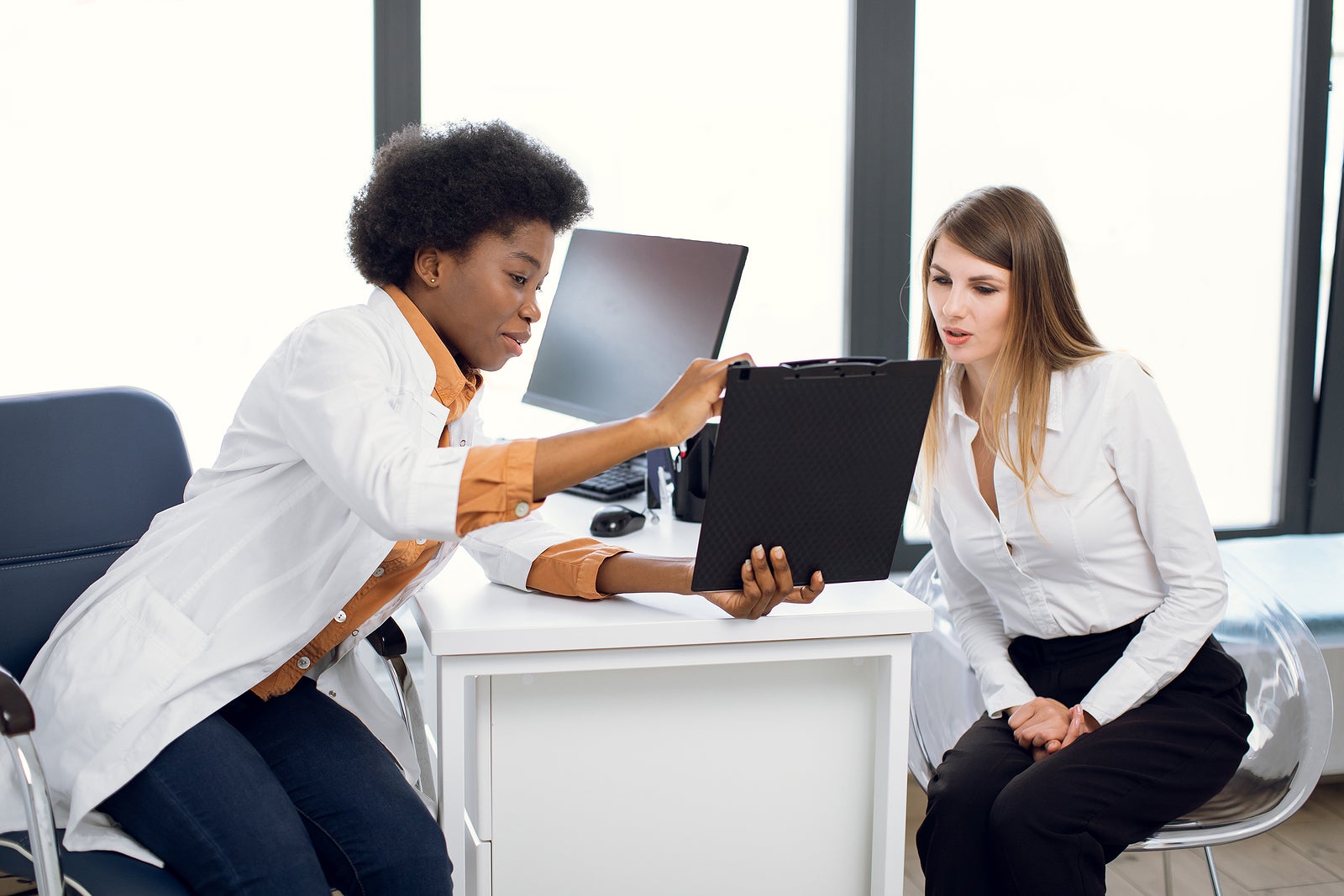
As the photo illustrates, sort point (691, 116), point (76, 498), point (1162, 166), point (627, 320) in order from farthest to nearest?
point (1162, 166)
point (691, 116)
point (627, 320)
point (76, 498)

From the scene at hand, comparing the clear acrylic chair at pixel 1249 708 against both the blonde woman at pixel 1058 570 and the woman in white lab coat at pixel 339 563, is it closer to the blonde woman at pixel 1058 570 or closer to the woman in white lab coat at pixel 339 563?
the blonde woman at pixel 1058 570

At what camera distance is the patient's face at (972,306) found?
184cm

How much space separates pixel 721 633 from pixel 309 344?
0.59m

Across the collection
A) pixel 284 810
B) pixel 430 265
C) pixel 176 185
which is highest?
pixel 176 185

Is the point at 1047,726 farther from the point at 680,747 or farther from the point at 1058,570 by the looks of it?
the point at 680,747

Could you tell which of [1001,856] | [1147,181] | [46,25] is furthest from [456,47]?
[1001,856]

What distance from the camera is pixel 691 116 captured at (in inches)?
110

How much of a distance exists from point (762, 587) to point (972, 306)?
0.66 metres

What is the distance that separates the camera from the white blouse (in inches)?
69.2

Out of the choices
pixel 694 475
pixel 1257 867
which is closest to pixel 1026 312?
pixel 694 475

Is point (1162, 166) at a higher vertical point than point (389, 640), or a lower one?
higher

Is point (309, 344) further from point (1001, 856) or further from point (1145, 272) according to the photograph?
point (1145, 272)

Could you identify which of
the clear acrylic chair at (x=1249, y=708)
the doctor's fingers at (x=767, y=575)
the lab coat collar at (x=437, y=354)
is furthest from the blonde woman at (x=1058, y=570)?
the lab coat collar at (x=437, y=354)

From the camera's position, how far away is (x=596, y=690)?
1573mm
